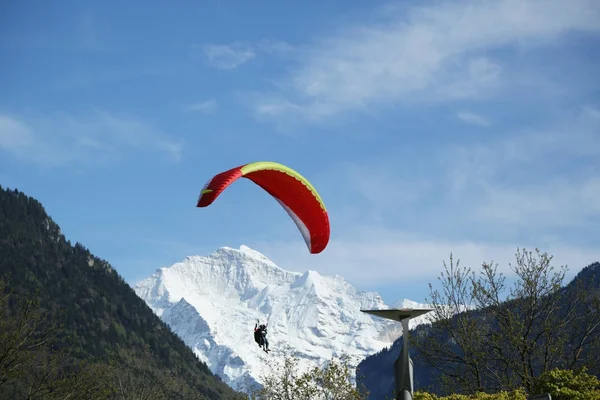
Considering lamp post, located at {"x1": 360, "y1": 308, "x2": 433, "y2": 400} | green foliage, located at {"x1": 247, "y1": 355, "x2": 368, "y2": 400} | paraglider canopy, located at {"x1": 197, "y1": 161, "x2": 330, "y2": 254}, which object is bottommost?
lamp post, located at {"x1": 360, "y1": 308, "x2": 433, "y2": 400}

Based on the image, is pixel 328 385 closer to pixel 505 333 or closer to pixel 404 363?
pixel 505 333

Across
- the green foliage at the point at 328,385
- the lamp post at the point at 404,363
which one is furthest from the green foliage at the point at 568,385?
the green foliage at the point at 328,385

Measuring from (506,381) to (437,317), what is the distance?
4.59m

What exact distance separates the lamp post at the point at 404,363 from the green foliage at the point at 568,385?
13920 millimetres

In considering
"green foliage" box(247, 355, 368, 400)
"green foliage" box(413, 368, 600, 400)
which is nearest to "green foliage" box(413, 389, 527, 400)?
"green foliage" box(413, 368, 600, 400)

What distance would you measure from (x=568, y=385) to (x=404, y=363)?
50.1 feet

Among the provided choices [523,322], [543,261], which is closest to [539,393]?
[523,322]

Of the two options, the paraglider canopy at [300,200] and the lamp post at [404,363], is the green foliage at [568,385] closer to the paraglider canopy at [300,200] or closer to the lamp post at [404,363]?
the paraglider canopy at [300,200]

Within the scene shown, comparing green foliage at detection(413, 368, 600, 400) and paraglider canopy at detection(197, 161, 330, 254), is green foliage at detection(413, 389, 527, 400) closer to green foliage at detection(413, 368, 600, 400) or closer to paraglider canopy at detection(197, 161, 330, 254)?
green foliage at detection(413, 368, 600, 400)

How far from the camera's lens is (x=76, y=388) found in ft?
166

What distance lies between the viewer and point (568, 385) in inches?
1270

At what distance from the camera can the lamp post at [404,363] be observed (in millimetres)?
19141

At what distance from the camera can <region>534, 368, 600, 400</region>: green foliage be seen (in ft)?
104

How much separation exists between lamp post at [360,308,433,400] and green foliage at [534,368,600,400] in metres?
13.9
